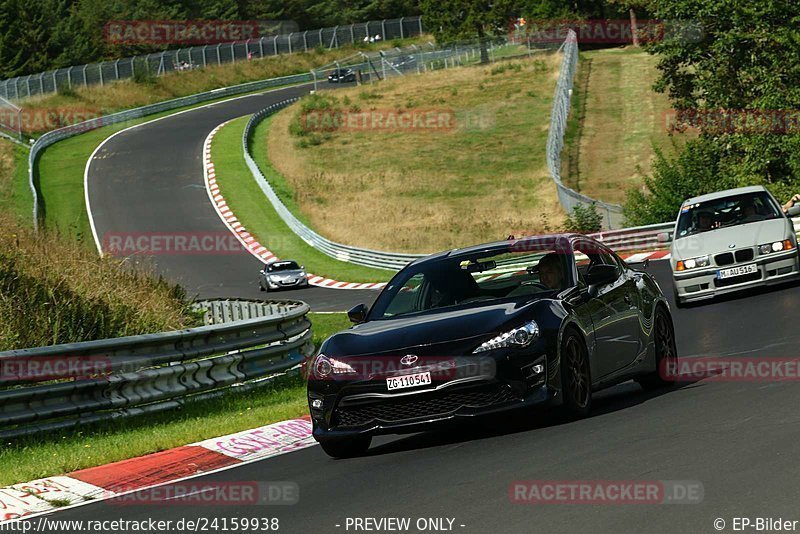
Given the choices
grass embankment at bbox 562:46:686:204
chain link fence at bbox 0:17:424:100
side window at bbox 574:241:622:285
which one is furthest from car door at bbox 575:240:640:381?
chain link fence at bbox 0:17:424:100

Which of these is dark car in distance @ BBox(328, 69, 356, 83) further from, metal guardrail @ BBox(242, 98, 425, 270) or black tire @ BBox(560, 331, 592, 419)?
black tire @ BBox(560, 331, 592, 419)

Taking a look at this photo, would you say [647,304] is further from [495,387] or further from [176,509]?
[176,509]

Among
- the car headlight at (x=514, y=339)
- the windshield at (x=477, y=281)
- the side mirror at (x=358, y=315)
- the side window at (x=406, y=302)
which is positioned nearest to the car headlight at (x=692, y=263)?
the windshield at (x=477, y=281)

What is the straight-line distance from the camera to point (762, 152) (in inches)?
1527

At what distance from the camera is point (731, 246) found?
19297 mm

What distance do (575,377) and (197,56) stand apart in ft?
298

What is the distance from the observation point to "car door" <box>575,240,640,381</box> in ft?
33.8

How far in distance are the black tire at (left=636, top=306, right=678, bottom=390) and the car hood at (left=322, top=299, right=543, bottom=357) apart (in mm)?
2366

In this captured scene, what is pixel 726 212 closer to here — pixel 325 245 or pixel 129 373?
pixel 129 373

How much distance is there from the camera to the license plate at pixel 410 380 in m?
9.06

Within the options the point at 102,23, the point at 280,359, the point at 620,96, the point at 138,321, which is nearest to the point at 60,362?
the point at 280,359

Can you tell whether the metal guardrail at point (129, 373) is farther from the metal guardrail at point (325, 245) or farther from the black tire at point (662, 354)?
the metal guardrail at point (325, 245)

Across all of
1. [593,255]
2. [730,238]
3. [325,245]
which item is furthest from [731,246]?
[325,245]

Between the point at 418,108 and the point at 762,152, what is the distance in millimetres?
37053
